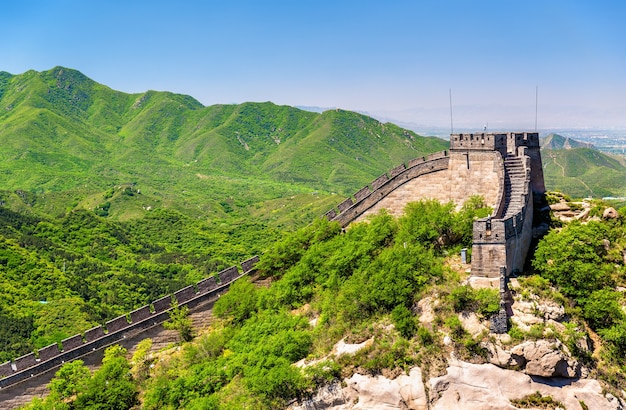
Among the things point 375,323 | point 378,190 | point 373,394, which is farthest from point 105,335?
point 378,190

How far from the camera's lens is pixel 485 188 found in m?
26.8

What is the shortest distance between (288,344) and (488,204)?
1120 cm

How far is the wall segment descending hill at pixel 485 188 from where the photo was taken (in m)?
20.2

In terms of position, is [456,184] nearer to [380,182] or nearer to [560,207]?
[380,182]

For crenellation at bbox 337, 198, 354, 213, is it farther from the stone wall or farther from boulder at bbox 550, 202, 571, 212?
boulder at bbox 550, 202, 571, 212

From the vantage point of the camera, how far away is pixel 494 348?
17.7 m

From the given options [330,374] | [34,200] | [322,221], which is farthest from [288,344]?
[34,200]

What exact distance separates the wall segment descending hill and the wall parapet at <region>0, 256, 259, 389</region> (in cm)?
747

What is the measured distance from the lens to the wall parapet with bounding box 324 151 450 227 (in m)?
30.1

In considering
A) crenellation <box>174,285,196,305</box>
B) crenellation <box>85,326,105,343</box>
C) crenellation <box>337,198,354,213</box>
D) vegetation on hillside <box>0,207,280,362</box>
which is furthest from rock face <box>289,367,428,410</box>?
vegetation on hillside <box>0,207,280,362</box>

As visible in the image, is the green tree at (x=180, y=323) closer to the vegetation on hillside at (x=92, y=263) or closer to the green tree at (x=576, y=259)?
the green tree at (x=576, y=259)

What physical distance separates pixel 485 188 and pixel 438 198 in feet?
8.85

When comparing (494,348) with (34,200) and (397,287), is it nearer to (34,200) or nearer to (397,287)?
(397,287)

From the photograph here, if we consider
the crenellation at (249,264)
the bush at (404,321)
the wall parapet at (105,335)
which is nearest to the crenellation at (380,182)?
the crenellation at (249,264)
